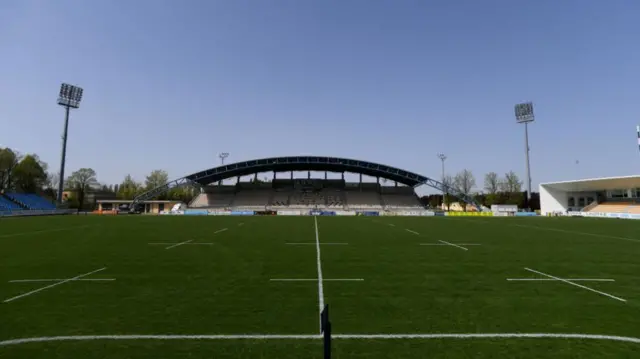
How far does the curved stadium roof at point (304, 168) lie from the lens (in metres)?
67.4

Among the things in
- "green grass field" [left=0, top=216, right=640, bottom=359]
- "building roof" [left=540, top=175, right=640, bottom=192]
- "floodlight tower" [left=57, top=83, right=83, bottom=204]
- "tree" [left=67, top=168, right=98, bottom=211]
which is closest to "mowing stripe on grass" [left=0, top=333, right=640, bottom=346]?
"green grass field" [left=0, top=216, right=640, bottom=359]

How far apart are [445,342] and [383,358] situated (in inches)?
43.3

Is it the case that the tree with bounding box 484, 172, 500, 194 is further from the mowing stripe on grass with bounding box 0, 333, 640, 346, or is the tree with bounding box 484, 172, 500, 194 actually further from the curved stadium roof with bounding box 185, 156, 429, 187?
the mowing stripe on grass with bounding box 0, 333, 640, 346

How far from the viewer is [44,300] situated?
681 cm

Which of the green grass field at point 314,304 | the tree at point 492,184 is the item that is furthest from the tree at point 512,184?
the green grass field at point 314,304

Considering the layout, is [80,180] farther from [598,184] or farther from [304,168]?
[598,184]

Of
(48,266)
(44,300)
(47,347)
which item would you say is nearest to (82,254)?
(48,266)

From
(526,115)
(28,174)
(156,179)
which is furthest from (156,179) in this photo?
(526,115)

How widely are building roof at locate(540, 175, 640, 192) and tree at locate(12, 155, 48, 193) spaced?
103866mm

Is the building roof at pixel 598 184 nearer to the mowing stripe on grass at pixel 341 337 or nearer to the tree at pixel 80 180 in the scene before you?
the mowing stripe on grass at pixel 341 337

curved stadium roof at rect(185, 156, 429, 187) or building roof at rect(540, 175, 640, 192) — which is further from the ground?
curved stadium roof at rect(185, 156, 429, 187)

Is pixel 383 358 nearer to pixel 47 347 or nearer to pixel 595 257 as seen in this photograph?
pixel 47 347

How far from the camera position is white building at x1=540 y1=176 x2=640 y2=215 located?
53156 mm

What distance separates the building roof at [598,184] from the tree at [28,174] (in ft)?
341
